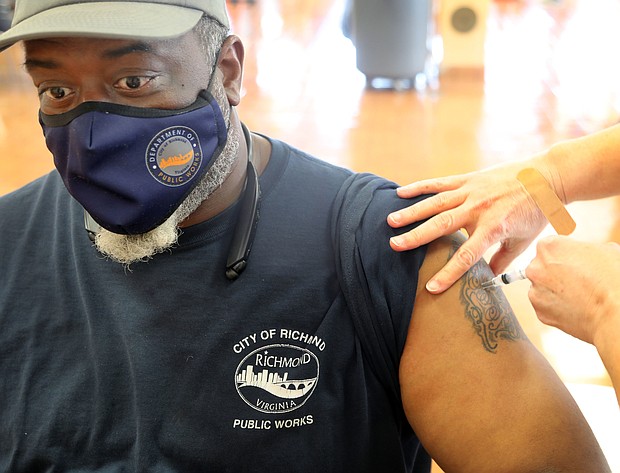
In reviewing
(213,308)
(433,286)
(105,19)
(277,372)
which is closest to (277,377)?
(277,372)

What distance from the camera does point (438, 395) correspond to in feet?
4.07

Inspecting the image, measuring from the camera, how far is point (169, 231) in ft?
4.30

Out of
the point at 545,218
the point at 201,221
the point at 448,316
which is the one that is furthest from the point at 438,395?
the point at 201,221

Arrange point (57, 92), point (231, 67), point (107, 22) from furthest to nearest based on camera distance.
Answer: point (231, 67) → point (57, 92) → point (107, 22)

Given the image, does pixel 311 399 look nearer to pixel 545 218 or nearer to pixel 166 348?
pixel 166 348

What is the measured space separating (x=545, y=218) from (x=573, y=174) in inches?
4.4

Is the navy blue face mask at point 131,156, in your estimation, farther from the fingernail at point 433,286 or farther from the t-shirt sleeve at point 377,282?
the fingernail at point 433,286

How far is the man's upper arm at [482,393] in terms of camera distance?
46.7 inches

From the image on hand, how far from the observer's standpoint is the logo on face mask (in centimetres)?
124

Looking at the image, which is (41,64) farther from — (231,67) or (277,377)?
(277,377)

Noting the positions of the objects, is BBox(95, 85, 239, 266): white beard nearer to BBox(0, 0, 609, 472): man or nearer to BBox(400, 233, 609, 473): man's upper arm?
BBox(0, 0, 609, 472): man

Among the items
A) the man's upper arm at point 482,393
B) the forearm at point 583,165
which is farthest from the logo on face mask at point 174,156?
the forearm at point 583,165

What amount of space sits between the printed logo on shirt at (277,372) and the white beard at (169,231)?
231mm

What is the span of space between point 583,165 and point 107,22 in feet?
3.03
